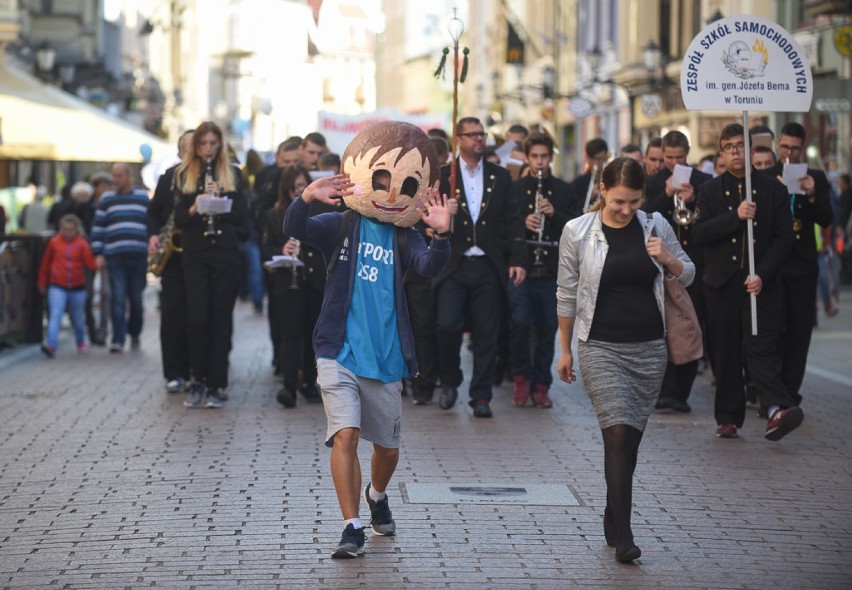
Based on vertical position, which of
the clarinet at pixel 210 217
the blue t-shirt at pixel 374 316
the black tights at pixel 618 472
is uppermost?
the clarinet at pixel 210 217

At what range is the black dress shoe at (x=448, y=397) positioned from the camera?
40.6ft

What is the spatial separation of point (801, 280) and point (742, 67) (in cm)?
157

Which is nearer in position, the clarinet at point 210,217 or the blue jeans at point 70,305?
the clarinet at point 210,217

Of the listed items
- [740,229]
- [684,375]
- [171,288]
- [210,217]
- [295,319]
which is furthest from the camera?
[171,288]

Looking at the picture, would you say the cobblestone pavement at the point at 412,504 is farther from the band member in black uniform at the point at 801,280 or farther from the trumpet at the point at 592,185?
the trumpet at the point at 592,185

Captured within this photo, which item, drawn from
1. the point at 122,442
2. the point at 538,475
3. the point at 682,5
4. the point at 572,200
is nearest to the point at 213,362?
the point at 122,442

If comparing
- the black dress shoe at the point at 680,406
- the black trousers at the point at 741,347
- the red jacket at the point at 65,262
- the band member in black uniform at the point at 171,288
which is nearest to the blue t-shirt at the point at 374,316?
the black trousers at the point at 741,347

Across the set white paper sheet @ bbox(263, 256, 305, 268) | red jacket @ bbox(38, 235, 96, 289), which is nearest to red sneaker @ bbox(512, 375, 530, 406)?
white paper sheet @ bbox(263, 256, 305, 268)

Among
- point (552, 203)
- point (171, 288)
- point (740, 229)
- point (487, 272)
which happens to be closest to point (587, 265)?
point (740, 229)

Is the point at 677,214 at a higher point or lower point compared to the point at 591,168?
lower

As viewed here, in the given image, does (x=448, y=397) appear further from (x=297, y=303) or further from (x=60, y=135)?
(x=60, y=135)

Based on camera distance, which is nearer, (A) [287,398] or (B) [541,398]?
(A) [287,398]

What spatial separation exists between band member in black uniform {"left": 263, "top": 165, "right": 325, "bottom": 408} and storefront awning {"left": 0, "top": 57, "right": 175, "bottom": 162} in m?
9.66

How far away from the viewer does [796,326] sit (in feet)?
37.6
